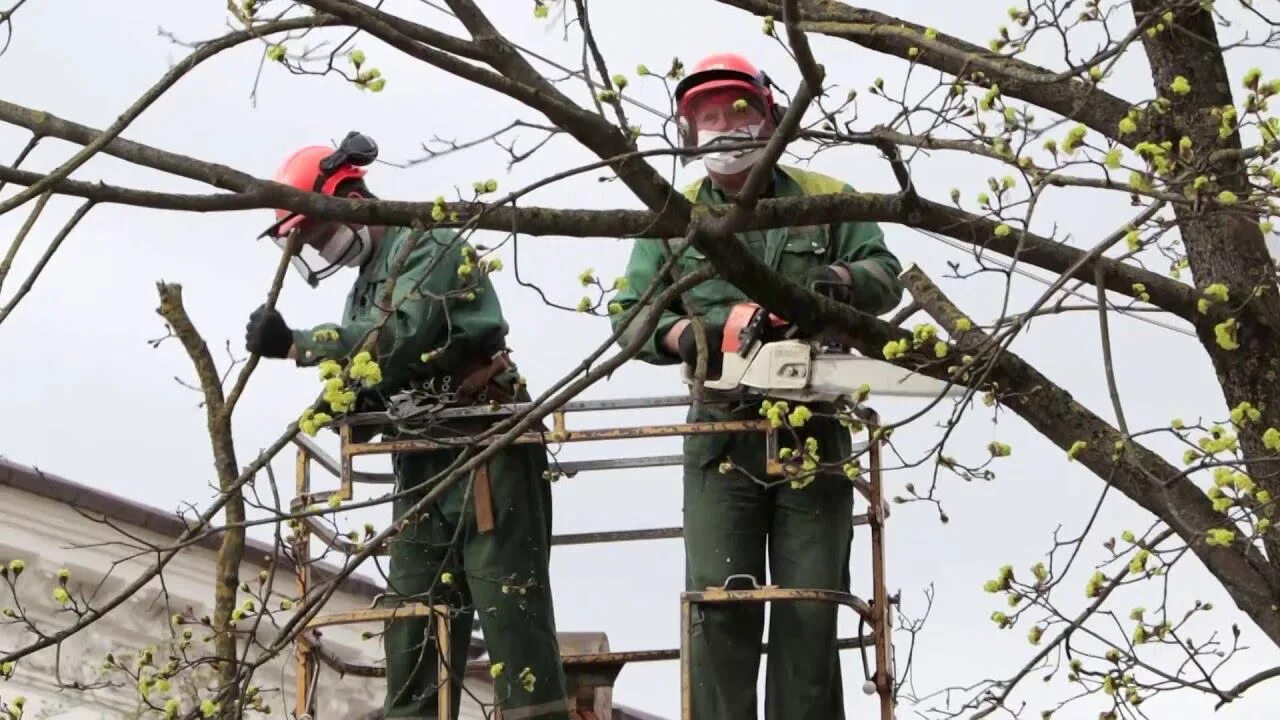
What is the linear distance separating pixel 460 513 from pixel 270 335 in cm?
87

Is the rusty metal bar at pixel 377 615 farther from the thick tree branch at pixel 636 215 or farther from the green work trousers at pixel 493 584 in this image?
the thick tree branch at pixel 636 215

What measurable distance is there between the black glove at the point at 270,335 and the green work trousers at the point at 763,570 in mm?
1422

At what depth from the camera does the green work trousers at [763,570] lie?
9.08m

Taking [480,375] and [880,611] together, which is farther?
[480,375]

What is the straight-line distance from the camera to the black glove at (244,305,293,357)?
30.7ft

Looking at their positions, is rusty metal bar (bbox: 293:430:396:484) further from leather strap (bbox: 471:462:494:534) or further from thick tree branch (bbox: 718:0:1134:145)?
thick tree branch (bbox: 718:0:1134:145)

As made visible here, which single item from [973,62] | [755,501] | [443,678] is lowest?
[443,678]

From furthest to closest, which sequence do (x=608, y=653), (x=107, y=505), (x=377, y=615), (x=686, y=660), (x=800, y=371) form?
(x=107, y=505) → (x=608, y=653) → (x=377, y=615) → (x=686, y=660) → (x=800, y=371)

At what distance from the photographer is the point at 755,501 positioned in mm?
9219

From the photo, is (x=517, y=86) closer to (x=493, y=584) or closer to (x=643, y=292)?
(x=643, y=292)

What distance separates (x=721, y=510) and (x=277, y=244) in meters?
2.05

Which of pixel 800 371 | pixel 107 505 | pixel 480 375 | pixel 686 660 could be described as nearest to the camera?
pixel 800 371

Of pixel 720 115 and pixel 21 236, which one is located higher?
pixel 720 115

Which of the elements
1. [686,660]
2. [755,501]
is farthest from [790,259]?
Answer: [686,660]
